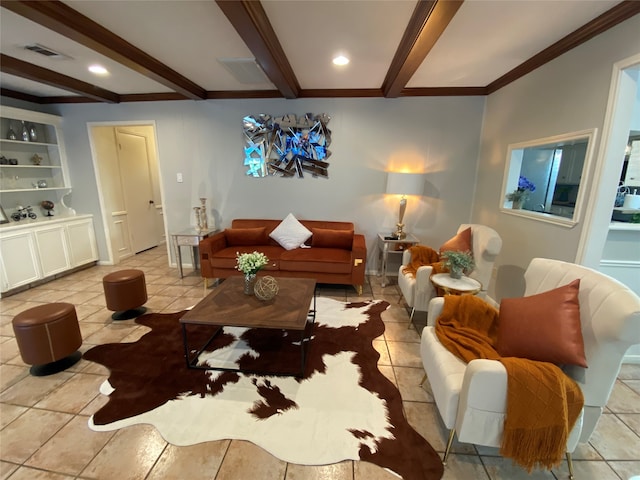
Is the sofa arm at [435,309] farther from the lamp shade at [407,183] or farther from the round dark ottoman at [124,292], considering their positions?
the round dark ottoman at [124,292]

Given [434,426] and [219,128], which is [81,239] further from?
[434,426]

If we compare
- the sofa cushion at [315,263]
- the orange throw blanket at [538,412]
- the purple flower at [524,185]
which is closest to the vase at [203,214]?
the sofa cushion at [315,263]

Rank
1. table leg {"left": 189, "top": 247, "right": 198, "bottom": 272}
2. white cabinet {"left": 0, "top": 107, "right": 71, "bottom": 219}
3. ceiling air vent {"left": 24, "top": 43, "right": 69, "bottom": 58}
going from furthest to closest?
1. table leg {"left": 189, "top": 247, "right": 198, "bottom": 272}
2. white cabinet {"left": 0, "top": 107, "right": 71, "bottom": 219}
3. ceiling air vent {"left": 24, "top": 43, "right": 69, "bottom": 58}

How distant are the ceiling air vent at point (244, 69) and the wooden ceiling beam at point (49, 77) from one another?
6.44ft

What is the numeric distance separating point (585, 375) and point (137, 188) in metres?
6.27

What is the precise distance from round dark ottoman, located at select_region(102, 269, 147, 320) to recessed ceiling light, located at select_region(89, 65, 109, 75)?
2.21 meters

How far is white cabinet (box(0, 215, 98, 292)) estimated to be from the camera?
3348 mm

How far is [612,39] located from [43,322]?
4.51 meters

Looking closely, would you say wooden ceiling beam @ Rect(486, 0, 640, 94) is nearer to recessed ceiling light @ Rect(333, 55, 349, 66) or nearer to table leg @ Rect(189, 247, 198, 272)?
recessed ceiling light @ Rect(333, 55, 349, 66)

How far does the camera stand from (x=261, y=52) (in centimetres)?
237

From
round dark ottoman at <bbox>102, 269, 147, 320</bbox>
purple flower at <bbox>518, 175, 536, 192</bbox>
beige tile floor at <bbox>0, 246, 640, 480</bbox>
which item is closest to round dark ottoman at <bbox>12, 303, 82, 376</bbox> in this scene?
beige tile floor at <bbox>0, 246, 640, 480</bbox>

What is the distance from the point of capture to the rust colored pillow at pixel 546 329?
1.33 m

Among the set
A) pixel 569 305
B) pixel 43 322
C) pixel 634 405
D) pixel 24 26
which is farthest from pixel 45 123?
pixel 634 405

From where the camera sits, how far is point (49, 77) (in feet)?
10.2
